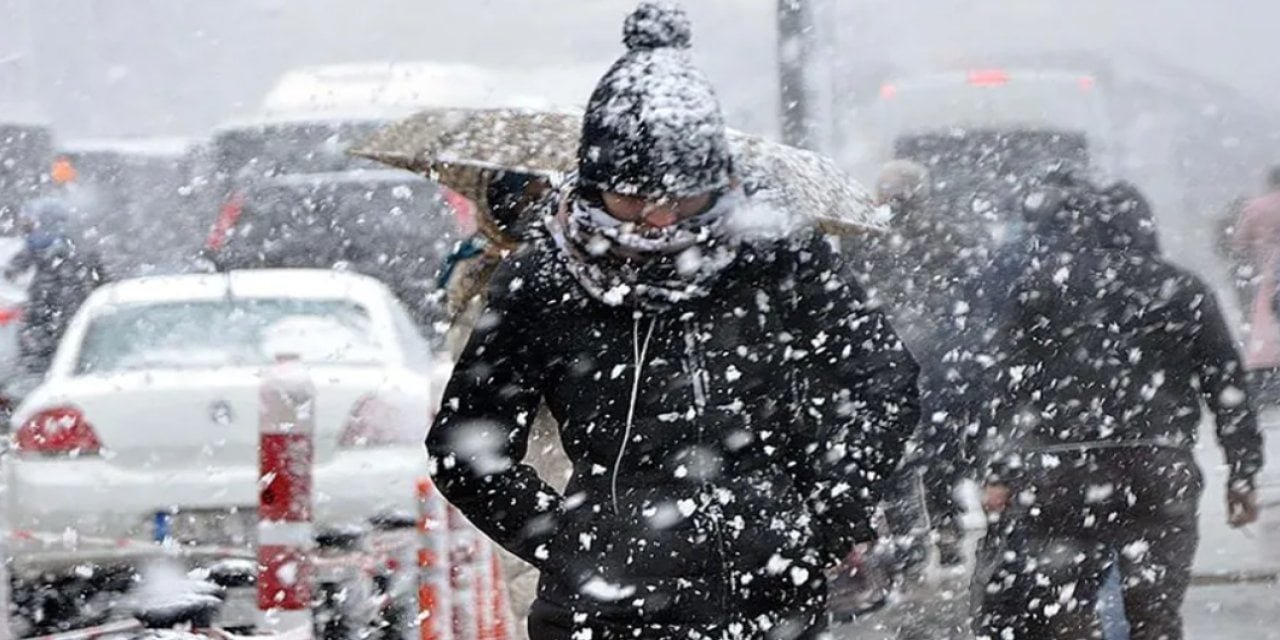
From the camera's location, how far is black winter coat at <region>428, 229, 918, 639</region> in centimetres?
358

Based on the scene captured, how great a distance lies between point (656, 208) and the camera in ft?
11.9

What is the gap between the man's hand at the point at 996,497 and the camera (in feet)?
17.4

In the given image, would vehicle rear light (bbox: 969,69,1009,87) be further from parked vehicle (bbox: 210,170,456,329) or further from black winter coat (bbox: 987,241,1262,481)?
black winter coat (bbox: 987,241,1262,481)

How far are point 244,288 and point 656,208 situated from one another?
17.9 feet

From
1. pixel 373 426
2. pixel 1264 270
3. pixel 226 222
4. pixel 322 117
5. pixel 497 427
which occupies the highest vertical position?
pixel 497 427

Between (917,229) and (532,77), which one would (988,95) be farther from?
(917,229)

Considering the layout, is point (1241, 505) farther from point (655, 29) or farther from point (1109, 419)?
point (655, 29)

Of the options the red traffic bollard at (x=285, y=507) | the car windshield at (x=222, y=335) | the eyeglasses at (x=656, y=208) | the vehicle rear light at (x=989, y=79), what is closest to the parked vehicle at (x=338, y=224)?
the vehicle rear light at (x=989, y=79)

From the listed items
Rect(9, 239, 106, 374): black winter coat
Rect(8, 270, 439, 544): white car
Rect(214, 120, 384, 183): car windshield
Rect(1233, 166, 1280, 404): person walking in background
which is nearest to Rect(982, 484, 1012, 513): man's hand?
Rect(8, 270, 439, 544): white car

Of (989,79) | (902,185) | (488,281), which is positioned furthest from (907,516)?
(989,79)

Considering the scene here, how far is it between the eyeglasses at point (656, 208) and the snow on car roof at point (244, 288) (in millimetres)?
5274

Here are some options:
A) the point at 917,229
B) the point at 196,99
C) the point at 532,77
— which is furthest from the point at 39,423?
the point at 196,99

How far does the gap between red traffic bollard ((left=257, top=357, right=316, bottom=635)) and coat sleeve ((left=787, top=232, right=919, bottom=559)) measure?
244 cm

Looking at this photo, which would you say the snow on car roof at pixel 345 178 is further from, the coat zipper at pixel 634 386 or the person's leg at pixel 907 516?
the coat zipper at pixel 634 386
